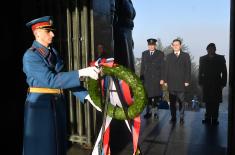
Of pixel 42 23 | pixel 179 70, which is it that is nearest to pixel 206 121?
pixel 179 70

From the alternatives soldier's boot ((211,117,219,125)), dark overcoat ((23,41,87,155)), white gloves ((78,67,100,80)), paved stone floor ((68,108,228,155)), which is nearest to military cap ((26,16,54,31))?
dark overcoat ((23,41,87,155))

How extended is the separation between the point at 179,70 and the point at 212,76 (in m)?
0.68

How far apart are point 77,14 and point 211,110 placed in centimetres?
373

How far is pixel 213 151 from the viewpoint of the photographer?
5516mm

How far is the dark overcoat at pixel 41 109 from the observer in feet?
10.6

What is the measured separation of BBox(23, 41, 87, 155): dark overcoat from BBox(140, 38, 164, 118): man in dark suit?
4.42m

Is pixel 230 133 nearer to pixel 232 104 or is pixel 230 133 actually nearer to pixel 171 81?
pixel 232 104

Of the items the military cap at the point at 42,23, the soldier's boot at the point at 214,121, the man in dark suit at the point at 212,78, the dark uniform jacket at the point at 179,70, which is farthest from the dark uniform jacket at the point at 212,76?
the military cap at the point at 42,23

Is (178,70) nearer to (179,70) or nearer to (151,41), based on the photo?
(179,70)

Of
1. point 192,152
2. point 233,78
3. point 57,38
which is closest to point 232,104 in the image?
point 233,78

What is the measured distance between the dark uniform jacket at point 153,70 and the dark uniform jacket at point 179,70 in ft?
1.12

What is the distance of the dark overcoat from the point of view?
323 cm

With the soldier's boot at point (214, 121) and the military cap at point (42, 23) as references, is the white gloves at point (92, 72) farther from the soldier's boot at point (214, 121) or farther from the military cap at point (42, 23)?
the soldier's boot at point (214, 121)

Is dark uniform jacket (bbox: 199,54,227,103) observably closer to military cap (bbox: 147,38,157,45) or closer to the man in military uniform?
military cap (bbox: 147,38,157,45)
